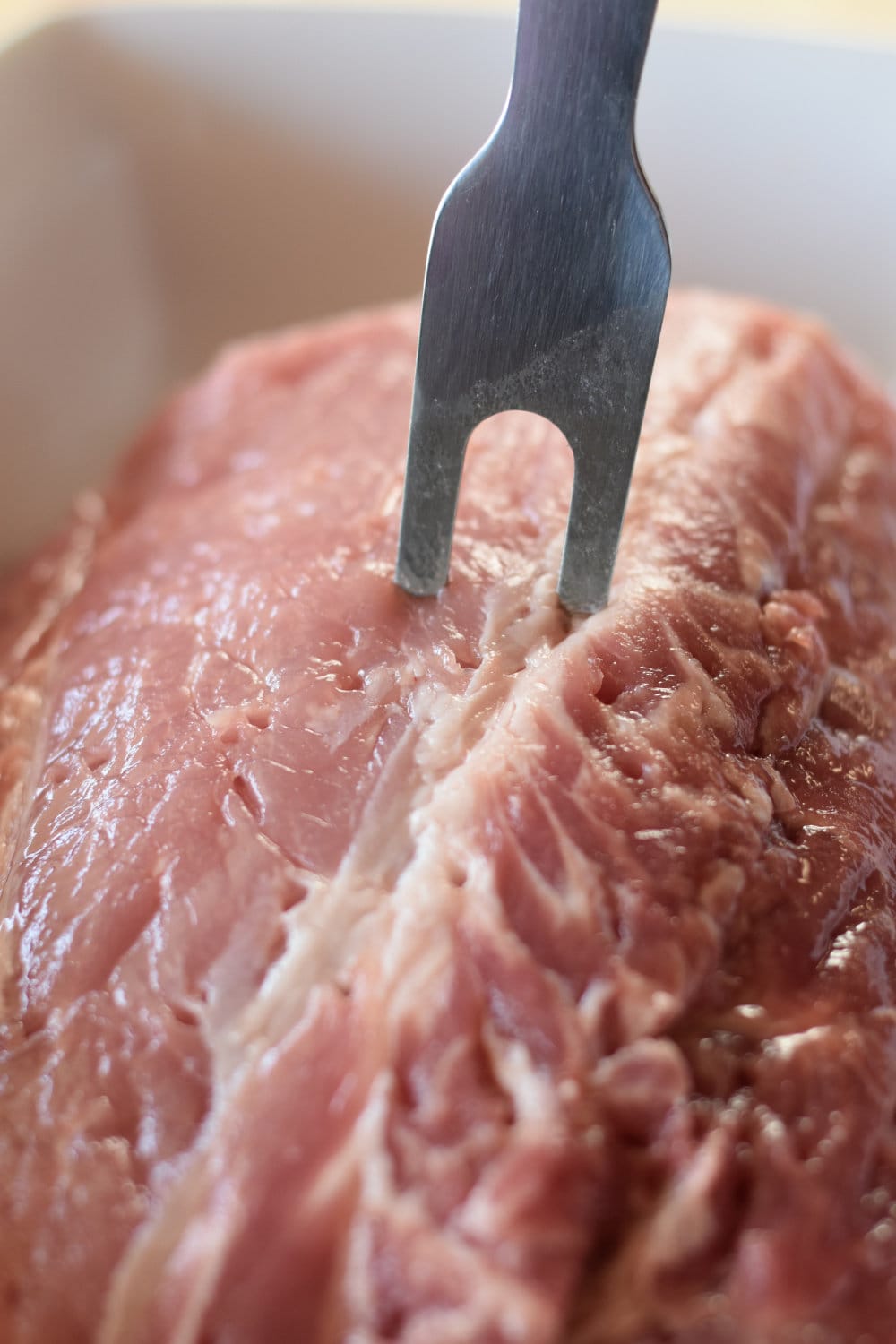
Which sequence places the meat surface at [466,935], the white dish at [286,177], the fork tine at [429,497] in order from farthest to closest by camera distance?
1. the white dish at [286,177]
2. the fork tine at [429,497]
3. the meat surface at [466,935]

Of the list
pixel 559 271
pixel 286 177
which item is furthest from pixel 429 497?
pixel 286 177

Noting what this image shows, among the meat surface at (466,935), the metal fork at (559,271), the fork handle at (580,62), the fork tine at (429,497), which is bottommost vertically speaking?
the meat surface at (466,935)

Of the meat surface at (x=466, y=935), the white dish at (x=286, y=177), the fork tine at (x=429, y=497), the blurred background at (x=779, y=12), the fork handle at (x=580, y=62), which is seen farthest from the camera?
the blurred background at (x=779, y=12)

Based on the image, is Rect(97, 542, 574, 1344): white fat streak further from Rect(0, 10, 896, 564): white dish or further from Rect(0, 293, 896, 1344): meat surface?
Rect(0, 10, 896, 564): white dish

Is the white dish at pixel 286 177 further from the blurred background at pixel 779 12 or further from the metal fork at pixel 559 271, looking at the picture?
the metal fork at pixel 559 271

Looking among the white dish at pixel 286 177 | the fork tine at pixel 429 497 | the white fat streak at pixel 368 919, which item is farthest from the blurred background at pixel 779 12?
the white fat streak at pixel 368 919

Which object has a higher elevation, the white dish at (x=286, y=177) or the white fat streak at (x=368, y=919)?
the white dish at (x=286, y=177)
